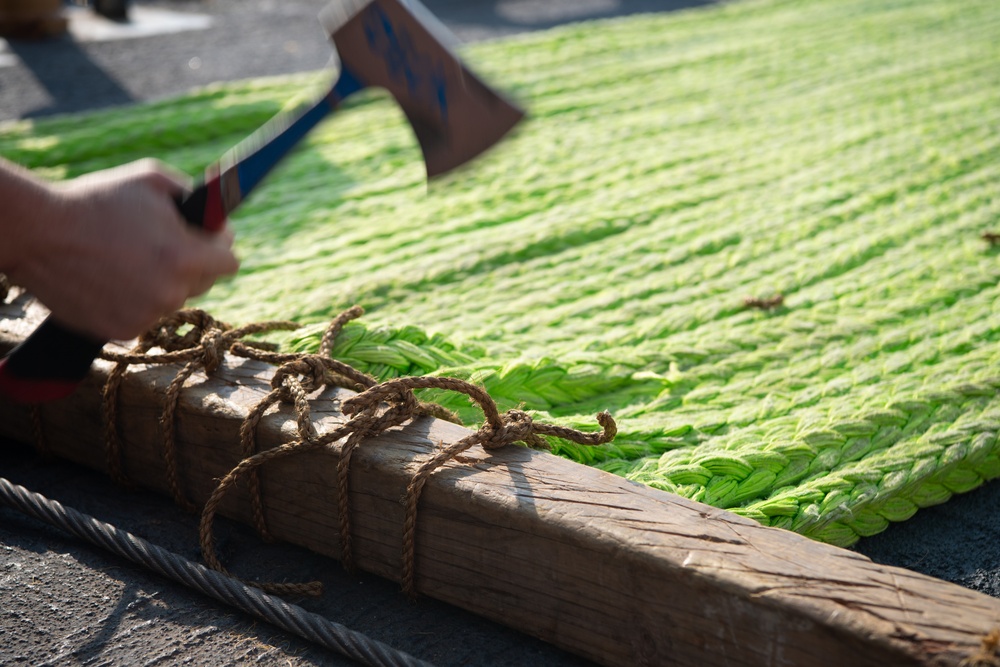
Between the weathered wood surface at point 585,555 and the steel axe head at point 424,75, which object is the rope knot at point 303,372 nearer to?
the weathered wood surface at point 585,555

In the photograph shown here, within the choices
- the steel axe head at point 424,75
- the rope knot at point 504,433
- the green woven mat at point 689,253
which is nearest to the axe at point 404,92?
the steel axe head at point 424,75

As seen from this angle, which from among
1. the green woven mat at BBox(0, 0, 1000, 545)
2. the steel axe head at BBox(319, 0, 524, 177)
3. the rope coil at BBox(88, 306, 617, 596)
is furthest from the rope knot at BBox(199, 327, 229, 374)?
the steel axe head at BBox(319, 0, 524, 177)

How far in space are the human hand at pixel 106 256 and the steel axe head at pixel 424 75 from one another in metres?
0.47

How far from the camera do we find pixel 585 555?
892mm

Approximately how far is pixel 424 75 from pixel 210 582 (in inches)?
25.6

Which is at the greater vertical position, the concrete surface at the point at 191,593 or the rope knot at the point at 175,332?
the rope knot at the point at 175,332

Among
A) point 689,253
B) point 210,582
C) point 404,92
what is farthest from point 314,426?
point 689,253

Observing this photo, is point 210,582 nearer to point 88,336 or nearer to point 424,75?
point 88,336

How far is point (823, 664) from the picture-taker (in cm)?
80

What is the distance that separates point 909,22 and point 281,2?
2956mm

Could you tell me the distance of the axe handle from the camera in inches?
39.0

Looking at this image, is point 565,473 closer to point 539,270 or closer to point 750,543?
point 750,543

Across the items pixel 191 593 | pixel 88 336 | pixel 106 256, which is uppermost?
pixel 106 256

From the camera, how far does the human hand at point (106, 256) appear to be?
2.53 feet
